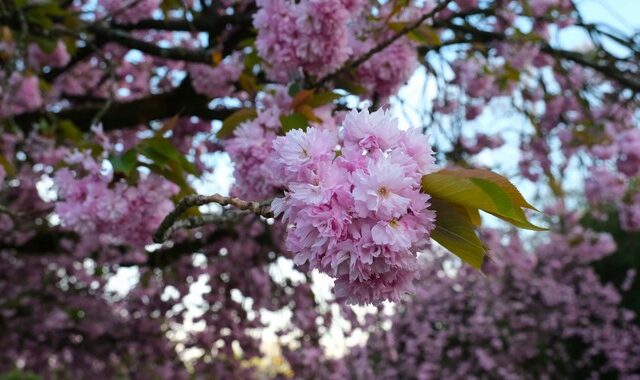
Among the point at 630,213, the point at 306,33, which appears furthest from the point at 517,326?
the point at 306,33

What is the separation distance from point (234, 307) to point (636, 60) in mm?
3003

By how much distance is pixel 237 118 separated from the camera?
5.25ft

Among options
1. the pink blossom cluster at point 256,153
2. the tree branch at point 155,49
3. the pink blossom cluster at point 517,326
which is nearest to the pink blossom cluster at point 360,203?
the pink blossom cluster at point 256,153

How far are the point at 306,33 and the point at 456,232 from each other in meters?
0.95

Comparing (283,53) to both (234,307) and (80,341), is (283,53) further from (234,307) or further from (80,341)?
(80,341)

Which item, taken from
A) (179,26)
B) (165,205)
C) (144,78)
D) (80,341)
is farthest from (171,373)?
(165,205)

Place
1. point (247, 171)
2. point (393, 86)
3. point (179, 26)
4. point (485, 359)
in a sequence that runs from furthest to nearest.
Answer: point (485, 359) → point (179, 26) → point (393, 86) → point (247, 171)

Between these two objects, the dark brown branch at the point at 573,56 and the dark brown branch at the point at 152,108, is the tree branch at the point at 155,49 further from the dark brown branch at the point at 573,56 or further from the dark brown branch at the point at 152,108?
the dark brown branch at the point at 573,56

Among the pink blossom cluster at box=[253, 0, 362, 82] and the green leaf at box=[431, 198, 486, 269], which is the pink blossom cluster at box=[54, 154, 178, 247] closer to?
the pink blossom cluster at box=[253, 0, 362, 82]

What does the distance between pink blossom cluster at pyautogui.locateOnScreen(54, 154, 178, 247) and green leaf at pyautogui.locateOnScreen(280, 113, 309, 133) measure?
1.33 feet

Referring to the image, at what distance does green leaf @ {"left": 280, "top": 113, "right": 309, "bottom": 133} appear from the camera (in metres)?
1.46

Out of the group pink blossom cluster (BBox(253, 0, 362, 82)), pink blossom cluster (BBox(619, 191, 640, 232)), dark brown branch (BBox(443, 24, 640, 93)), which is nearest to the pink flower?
pink blossom cluster (BBox(253, 0, 362, 82))

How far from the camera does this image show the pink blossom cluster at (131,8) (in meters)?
2.70

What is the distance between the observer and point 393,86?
1965 millimetres
